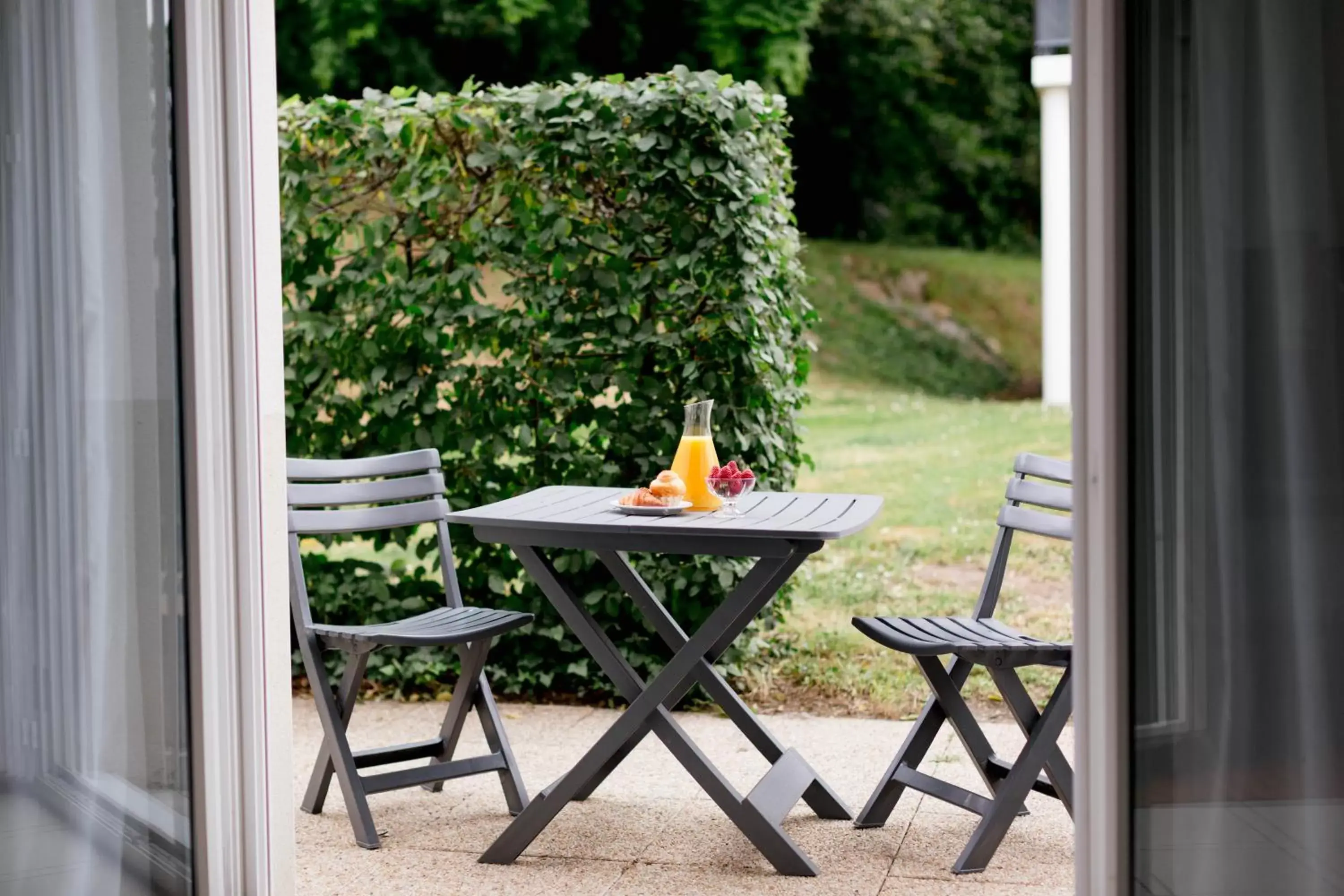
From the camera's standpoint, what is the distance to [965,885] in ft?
11.2

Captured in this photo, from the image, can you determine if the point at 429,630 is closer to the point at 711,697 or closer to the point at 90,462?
the point at 711,697

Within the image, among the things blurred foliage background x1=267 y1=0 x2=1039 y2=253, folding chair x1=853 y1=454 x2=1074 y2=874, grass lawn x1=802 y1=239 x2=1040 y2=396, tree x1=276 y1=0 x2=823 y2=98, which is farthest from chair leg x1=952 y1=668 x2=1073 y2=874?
blurred foliage background x1=267 y1=0 x2=1039 y2=253

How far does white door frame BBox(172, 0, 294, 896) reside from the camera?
283cm

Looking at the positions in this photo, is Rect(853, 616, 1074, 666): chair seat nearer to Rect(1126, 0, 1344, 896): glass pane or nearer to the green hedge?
Rect(1126, 0, 1344, 896): glass pane

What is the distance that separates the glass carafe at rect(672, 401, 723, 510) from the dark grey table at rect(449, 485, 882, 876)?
9 centimetres

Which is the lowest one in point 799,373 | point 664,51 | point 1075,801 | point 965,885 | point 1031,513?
point 965,885

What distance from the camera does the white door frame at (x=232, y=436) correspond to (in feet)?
9.27

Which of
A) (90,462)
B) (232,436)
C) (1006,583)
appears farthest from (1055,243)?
(90,462)

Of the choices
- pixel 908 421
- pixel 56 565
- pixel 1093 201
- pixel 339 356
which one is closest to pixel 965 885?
pixel 1093 201

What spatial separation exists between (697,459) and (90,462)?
159 centimetres

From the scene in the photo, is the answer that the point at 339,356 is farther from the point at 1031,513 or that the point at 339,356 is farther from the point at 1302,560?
the point at 1302,560

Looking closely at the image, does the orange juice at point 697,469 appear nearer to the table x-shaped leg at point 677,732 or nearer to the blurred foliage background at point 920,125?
the table x-shaped leg at point 677,732

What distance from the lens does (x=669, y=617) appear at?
12.7 ft

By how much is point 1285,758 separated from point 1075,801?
41 centimetres
